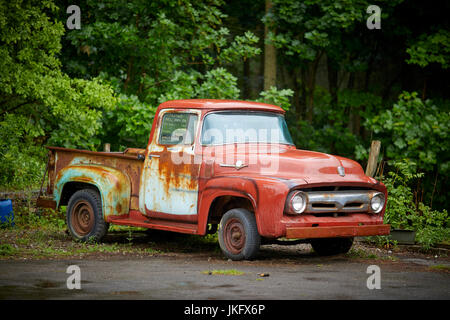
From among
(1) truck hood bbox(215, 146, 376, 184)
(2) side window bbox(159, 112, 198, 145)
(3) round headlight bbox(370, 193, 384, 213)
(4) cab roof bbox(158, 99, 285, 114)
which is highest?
(4) cab roof bbox(158, 99, 285, 114)

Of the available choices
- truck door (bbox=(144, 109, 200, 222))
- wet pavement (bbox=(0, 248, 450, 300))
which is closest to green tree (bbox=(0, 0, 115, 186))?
truck door (bbox=(144, 109, 200, 222))

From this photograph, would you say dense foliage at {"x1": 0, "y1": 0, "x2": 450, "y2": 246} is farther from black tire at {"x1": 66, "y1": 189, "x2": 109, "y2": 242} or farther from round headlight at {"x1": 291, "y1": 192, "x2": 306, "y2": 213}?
black tire at {"x1": 66, "y1": 189, "x2": 109, "y2": 242}

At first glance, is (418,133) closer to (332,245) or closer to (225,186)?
(332,245)

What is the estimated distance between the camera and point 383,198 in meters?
8.79

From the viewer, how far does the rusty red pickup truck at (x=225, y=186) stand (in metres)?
8.11

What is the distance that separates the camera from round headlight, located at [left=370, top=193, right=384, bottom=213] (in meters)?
8.67

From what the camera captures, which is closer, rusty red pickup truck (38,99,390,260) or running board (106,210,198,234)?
rusty red pickup truck (38,99,390,260)

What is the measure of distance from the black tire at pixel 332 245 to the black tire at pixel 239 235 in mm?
1264

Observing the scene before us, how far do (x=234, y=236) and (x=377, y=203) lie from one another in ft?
6.11

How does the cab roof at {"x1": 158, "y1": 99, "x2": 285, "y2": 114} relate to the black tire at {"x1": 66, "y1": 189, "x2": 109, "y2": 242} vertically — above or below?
above

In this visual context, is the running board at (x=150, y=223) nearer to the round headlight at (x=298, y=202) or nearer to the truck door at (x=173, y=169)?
the truck door at (x=173, y=169)

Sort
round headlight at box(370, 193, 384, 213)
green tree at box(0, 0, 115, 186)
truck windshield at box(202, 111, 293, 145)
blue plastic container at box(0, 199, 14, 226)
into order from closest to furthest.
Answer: round headlight at box(370, 193, 384, 213) → truck windshield at box(202, 111, 293, 145) → blue plastic container at box(0, 199, 14, 226) → green tree at box(0, 0, 115, 186)

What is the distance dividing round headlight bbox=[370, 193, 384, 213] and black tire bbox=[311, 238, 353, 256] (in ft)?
2.40
